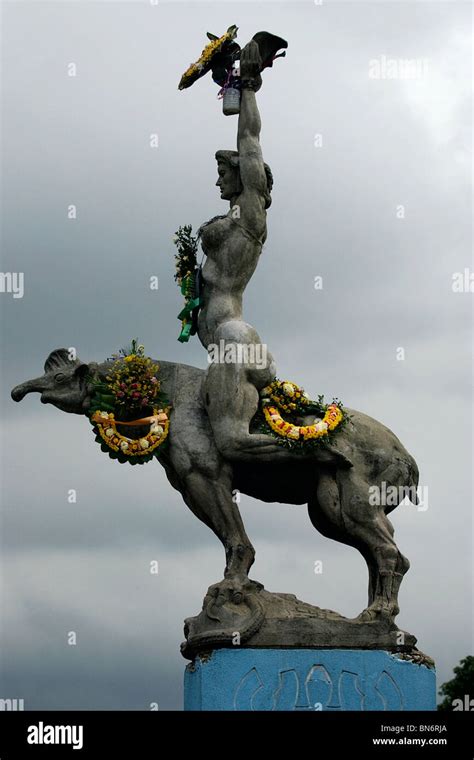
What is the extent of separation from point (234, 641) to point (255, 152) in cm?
531

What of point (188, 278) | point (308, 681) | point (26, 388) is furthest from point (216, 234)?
point (308, 681)

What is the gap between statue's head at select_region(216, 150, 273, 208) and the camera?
22.1m

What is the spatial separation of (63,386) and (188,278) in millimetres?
1813

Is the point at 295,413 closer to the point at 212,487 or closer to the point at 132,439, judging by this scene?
the point at 212,487

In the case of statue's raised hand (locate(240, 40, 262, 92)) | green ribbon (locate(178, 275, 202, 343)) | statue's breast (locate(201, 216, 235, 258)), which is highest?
statue's raised hand (locate(240, 40, 262, 92))

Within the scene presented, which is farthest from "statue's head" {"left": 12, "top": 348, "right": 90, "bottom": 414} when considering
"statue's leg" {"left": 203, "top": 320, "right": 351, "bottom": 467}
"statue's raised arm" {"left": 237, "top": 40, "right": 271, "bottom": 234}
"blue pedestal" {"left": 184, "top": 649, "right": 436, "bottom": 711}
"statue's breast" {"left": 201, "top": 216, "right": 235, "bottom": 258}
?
"blue pedestal" {"left": 184, "top": 649, "right": 436, "bottom": 711}

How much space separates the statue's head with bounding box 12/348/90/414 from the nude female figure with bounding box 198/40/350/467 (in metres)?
1.38

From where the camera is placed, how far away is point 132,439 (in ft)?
70.7

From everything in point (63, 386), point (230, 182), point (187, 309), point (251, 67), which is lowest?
point (63, 386)

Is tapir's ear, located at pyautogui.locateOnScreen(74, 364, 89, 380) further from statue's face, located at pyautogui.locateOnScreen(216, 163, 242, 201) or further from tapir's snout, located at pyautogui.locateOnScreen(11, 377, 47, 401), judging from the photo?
statue's face, located at pyautogui.locateOnScreen(216, 163, 242, 201)

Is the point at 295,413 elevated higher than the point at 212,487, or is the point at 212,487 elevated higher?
the point at 295,413

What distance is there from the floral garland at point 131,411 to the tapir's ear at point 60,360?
409 mm

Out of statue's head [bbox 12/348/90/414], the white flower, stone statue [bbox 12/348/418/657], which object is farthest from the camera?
statue's head [bbox 12/348/90/414]

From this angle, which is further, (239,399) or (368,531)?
(368,531)
